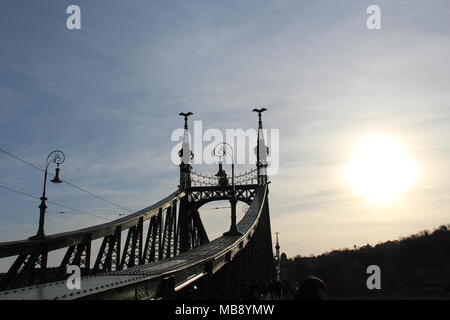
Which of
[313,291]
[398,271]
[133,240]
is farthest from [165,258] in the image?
[398,271]

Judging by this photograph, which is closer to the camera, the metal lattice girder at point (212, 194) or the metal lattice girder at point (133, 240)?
the metal lattice girder at point (133, 240)

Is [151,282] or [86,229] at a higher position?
[86,229]

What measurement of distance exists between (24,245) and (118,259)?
7.11 m

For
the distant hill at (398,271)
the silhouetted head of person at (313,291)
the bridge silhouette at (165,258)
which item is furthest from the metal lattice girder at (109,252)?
the distant hill at (398,271)

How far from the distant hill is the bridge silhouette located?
51.6 meters

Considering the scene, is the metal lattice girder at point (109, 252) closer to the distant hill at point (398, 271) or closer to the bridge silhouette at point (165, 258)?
the bridge silhouette at point (165, 258)

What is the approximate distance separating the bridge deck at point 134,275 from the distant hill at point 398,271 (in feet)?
217

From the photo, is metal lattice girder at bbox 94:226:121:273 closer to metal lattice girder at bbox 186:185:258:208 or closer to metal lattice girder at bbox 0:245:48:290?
metal lattice girder at bbox 0:245:48:290

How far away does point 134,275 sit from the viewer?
12445mm

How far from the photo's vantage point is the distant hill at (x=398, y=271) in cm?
8912

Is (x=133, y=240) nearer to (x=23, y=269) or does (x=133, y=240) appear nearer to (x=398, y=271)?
(x=23, y=269)

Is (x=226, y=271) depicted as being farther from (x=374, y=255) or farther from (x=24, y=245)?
(x=374, y=255)
